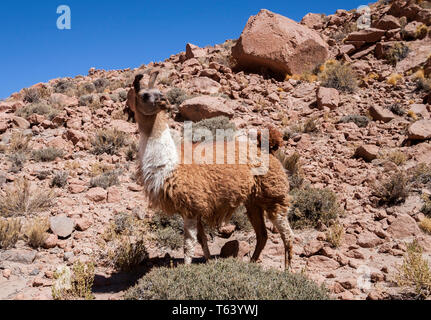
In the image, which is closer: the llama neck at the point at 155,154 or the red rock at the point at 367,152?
the llama neck at the point at 155,154

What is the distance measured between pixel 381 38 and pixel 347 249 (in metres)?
15.5

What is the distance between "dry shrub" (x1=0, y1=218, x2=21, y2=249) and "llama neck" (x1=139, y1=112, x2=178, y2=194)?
2.73m

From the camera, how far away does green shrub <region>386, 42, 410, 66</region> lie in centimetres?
1446

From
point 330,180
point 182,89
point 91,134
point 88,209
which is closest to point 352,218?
point 330,180

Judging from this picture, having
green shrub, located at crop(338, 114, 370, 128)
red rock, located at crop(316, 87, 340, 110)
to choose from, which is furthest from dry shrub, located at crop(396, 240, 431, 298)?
red rock, located at crop(316, 87, 340, 110)

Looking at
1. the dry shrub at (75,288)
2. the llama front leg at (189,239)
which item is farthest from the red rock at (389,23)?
the dry shrub at (75,288)

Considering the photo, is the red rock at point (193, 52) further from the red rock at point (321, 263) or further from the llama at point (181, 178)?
the red rock at point (321, 263)

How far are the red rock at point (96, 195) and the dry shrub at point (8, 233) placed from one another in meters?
1.66

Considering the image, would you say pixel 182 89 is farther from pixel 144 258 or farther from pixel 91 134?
pixel 144 258

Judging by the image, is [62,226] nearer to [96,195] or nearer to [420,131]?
[96,195]

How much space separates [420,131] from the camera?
8.63 metres

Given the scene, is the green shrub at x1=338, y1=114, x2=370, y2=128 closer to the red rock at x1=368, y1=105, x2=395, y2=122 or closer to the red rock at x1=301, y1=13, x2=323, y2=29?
the red rock at x1=368, y1=105, x2=395, y2=122

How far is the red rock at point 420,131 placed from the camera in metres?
8.55
